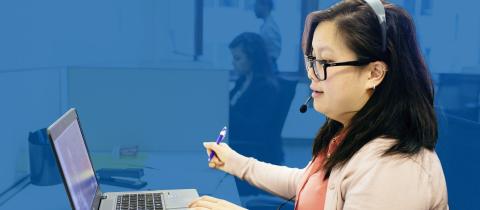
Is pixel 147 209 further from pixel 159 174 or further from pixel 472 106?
pixel 472 106

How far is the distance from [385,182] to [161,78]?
154cm

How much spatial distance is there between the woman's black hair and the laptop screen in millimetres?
592

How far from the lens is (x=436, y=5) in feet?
7.74

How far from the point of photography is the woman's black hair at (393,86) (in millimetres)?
958

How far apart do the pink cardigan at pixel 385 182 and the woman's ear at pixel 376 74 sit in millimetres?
118

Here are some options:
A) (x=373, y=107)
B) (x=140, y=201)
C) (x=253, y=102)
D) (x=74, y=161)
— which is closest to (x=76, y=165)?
(x=74, y=161)

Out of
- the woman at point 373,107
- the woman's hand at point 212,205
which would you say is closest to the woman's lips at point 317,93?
the woman at point 373,107

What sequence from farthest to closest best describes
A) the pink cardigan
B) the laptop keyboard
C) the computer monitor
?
the laptop keyboard, the computer monitor, the pink cardigan

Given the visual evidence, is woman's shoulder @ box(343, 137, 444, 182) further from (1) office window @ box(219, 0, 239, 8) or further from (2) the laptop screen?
(1) office window @ box(219, 0, 239, 8)

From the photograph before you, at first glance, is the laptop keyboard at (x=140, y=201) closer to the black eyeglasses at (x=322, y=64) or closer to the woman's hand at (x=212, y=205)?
the woman's hand at (x=212, y=205)

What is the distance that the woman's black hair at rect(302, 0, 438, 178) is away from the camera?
3.14ft

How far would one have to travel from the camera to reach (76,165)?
122cm

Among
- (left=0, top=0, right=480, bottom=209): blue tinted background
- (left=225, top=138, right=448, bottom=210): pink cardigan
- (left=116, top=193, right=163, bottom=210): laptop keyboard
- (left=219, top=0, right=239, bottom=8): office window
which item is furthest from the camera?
(left=219, top=0, right=239, bottom=8): office window

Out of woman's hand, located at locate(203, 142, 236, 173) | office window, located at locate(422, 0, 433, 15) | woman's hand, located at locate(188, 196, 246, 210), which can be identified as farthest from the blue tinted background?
woman's hand, located at locate(188, 196, 246, 210)
